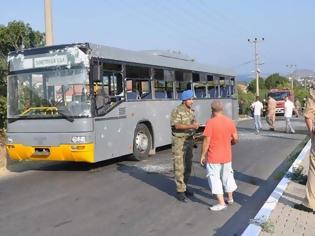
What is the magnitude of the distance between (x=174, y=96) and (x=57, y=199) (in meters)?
7.66

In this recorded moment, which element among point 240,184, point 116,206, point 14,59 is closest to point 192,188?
point 240,184

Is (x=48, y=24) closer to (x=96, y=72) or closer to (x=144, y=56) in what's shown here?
(x=144, y=56)

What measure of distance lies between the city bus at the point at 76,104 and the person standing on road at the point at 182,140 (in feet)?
11.3

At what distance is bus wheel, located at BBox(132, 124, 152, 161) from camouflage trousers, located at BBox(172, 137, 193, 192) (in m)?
5.03

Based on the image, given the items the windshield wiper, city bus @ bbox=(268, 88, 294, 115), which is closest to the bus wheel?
the windshield wiper

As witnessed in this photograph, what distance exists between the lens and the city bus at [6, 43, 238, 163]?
460 inches

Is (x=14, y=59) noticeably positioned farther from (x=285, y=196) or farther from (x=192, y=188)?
(x=285, y=196)

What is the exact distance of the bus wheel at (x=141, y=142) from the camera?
13.9 meters

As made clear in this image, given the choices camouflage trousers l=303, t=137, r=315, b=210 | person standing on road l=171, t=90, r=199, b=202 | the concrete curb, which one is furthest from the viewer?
person standing on road l=171, t=90, r=199, b=202

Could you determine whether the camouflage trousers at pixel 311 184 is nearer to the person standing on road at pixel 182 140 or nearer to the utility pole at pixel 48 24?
the person standing on road at pixel 182 140

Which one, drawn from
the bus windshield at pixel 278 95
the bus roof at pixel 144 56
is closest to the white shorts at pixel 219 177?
the bus roof at pixel 144 56

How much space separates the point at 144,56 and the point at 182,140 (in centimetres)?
630

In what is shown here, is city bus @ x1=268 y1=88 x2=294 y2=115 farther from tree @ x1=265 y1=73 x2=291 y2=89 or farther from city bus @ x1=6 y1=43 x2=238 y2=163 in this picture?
tree @ x1=265 y1=73 x2=291 y2=89

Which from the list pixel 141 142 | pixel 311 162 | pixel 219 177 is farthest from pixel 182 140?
pixel 141 142
